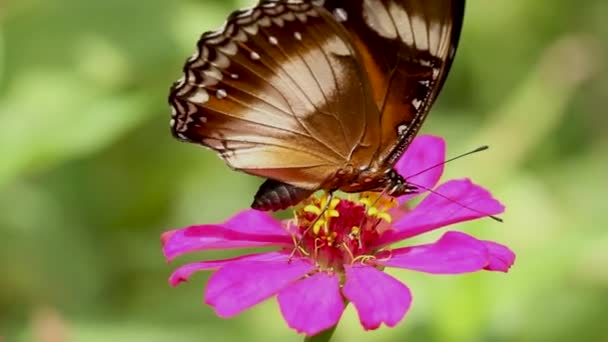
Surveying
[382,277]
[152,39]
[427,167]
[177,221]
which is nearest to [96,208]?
[177,221]

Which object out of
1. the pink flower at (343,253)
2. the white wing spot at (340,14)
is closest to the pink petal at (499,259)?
the pink flower at (343,253)

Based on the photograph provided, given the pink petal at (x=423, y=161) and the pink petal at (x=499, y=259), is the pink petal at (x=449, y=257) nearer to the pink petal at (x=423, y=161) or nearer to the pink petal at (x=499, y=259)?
the pink petal at (x=499, y=259)

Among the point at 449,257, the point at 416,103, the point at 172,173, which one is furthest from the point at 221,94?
the point at 172,173

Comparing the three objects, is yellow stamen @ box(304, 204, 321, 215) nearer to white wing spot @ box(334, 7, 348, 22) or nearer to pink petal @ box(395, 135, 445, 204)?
pink petal @ box(395, 135, 445, 204)

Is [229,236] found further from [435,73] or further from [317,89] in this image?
[435,73]

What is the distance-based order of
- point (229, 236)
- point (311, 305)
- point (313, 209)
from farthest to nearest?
1. point (313, 209)
2. point (229, 236)
3. point (311, 305)

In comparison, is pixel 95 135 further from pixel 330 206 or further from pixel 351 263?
pixel 351 263
